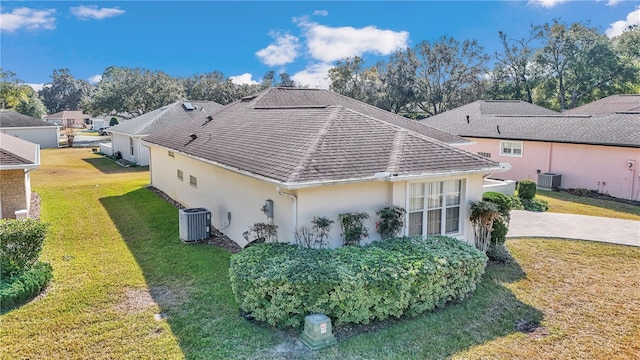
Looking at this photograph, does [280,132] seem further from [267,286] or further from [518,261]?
[518,261]

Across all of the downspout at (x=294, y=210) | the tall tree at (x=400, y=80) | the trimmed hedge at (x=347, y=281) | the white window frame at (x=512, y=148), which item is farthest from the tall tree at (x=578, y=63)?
the downspout at (x=294, y=210)

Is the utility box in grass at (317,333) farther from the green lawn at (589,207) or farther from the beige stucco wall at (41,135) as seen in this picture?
the beige stucco wall at (41,135)

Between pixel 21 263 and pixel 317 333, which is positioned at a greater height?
pixel 21 263

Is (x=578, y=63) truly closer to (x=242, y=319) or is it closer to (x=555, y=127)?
(x=555, y=127)

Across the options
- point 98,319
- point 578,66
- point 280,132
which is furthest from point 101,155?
point 578,66

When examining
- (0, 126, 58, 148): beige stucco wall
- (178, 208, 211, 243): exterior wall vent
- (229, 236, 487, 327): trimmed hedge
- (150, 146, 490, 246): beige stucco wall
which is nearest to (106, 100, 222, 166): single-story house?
(0, 126, 58, 148): beige stucco wall

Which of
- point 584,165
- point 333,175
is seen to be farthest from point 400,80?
point 333,175

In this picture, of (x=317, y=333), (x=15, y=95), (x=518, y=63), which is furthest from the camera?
(x=15, y=95)
